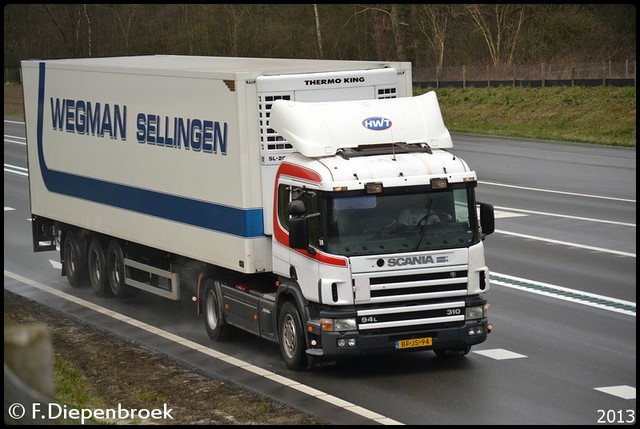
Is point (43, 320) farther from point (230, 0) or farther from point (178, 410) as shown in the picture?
point (230, 0)

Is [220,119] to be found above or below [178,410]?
above

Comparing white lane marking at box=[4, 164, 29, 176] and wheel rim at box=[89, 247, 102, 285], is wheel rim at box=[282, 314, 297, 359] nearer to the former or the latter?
wheel rim at box=[89, 247, 102, 285]

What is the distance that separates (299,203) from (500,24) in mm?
50694

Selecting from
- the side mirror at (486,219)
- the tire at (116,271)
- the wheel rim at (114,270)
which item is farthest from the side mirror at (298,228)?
the wheel rim at (114,270)

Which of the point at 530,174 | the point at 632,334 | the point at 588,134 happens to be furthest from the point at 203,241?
the point at 588,134

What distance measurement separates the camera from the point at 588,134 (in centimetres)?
4600

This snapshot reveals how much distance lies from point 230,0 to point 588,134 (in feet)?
107

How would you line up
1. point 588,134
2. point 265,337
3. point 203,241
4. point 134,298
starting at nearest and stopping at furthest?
point 265,337, point 203,241, point 134,298, point 588,134

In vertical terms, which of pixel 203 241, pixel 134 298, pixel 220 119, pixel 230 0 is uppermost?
pixel 230 0

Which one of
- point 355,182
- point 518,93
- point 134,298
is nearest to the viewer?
point 355,182

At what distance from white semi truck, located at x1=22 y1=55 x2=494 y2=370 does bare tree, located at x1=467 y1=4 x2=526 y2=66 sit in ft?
146

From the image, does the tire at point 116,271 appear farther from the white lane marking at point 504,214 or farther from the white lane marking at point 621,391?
the white lane marking at point 504,214

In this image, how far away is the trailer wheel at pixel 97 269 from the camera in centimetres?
2066

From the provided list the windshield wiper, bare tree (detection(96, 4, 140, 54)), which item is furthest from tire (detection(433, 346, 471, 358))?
bare tree (detection(96, 4, 140, 54))
